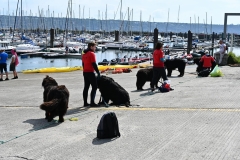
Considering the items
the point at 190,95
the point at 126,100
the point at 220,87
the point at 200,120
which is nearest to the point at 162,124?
the point at 200,120

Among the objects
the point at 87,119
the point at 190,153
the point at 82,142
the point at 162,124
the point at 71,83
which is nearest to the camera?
the point at 190,153

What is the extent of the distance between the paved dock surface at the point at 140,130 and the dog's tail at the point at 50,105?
1.47 ft

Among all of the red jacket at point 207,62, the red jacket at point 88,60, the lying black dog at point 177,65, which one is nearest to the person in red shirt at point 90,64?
the red jacket at point 88,60

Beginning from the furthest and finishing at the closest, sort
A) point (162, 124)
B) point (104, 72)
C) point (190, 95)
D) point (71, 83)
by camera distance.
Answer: point (104, 72)
point (71, 83)
point (190, 95)
point (162, 124)

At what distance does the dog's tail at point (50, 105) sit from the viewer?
335 inches

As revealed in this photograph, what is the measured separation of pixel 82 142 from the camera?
746 cm

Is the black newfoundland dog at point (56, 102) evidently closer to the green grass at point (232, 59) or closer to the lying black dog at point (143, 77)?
the lying black dog at point (143, 77)

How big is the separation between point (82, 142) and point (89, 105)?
383cm

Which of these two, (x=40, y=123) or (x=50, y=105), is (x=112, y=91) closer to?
(x=40, y=123)

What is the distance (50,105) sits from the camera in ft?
28.1

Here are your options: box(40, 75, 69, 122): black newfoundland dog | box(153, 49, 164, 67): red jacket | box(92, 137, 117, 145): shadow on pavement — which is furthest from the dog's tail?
box(153, 49, 164, 67): red jacket

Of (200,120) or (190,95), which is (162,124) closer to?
(200,120)

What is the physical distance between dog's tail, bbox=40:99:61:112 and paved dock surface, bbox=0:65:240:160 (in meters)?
0.45

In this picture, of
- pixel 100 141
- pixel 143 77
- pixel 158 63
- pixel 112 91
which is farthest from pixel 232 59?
pixel 100 141
